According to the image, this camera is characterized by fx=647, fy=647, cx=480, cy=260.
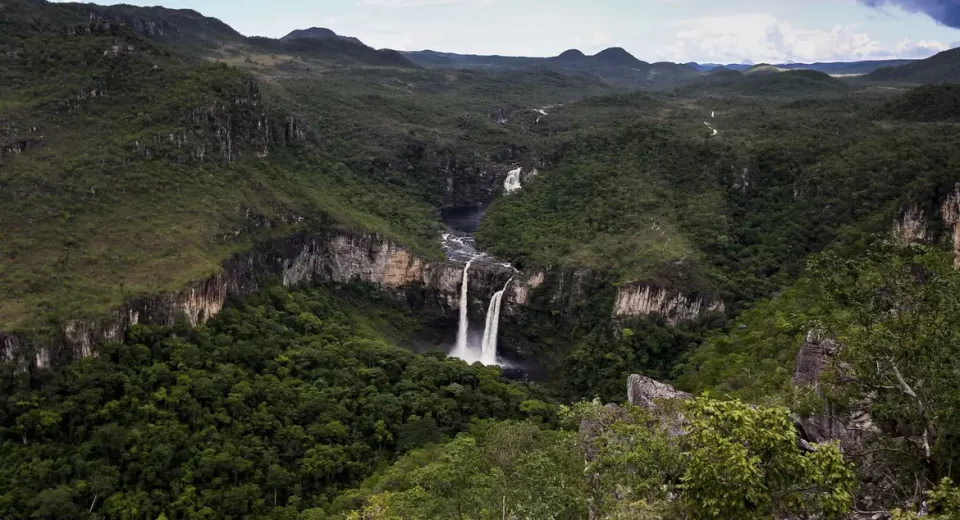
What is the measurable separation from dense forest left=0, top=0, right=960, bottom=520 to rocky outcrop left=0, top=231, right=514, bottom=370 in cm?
19

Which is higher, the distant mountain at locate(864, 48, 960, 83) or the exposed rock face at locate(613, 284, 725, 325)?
the distant mountain at locate(864, 48, 960, 83)

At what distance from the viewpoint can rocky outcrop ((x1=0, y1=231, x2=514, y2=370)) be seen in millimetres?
35219

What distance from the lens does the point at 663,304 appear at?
53125mm

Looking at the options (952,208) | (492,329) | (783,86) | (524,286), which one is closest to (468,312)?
(492,329)

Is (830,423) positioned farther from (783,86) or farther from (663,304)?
(783,86)

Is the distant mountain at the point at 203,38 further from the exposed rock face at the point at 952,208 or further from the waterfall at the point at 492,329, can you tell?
the exposed rock face at the point at 952,208

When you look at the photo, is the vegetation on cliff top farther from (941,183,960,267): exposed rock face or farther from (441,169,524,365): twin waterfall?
(941,183,960,267): exposed rock face

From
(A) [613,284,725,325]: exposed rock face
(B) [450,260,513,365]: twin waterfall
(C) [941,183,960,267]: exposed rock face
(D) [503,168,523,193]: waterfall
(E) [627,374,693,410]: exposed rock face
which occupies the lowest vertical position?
(B) [450,260,513,365]: twin waterfall

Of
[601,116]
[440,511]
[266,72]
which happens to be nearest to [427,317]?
A: [440,511]

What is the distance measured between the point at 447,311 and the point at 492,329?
17.8 feet

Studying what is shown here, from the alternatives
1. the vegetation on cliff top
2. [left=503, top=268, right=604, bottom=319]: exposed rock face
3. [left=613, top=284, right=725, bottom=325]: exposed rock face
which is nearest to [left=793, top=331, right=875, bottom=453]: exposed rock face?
the vegetation on cliff top

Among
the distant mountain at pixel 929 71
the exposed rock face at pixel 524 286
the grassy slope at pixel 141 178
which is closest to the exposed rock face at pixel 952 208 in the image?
the exposed rock face at pixel 524 286

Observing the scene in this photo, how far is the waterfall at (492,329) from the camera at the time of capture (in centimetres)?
6088

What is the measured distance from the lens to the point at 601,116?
380 feet
